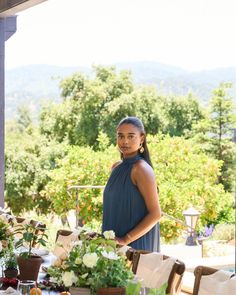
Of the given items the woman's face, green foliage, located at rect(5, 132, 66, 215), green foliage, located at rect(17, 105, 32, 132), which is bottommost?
green foliage, located at rect(5, 132, 66, 215)

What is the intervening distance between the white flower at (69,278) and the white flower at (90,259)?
0.21 ft

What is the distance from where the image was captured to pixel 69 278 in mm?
2402

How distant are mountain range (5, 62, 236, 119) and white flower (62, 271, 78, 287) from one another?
79.3 feet

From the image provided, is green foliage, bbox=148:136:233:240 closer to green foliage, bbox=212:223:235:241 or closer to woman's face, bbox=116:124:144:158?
green foliage, bbox=212:223:235:241

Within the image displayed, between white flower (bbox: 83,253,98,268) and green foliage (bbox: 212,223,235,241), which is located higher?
A: white flower (bbox: 83,253,98,268)

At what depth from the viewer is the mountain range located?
27312 mm

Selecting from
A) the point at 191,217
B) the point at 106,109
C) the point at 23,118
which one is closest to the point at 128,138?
the point at 191,217

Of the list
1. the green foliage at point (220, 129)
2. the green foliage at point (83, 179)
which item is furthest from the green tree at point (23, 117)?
the green foliage at point (83, 179)

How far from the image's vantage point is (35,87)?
94.4 ft

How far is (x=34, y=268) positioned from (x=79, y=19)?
2664 centimetres

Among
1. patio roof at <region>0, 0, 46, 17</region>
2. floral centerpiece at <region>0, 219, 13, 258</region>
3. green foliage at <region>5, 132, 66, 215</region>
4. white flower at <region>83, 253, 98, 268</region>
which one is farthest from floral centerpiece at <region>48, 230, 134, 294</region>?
green foliage at <region>5, 132, 66, 215</region>

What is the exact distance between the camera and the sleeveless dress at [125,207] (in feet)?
12.4

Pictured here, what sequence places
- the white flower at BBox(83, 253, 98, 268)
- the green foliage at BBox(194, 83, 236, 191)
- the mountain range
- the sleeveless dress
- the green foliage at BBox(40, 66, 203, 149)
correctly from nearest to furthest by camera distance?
the white flower at BBox(83, 253, 98, 268) < the sleeveless dress < the green foliage at BBox(194, 83, 236, 191) < the green foliage at BBox(40, 66, 203, 149) < the mountain range

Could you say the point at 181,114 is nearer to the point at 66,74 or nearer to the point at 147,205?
the point at 66,74
